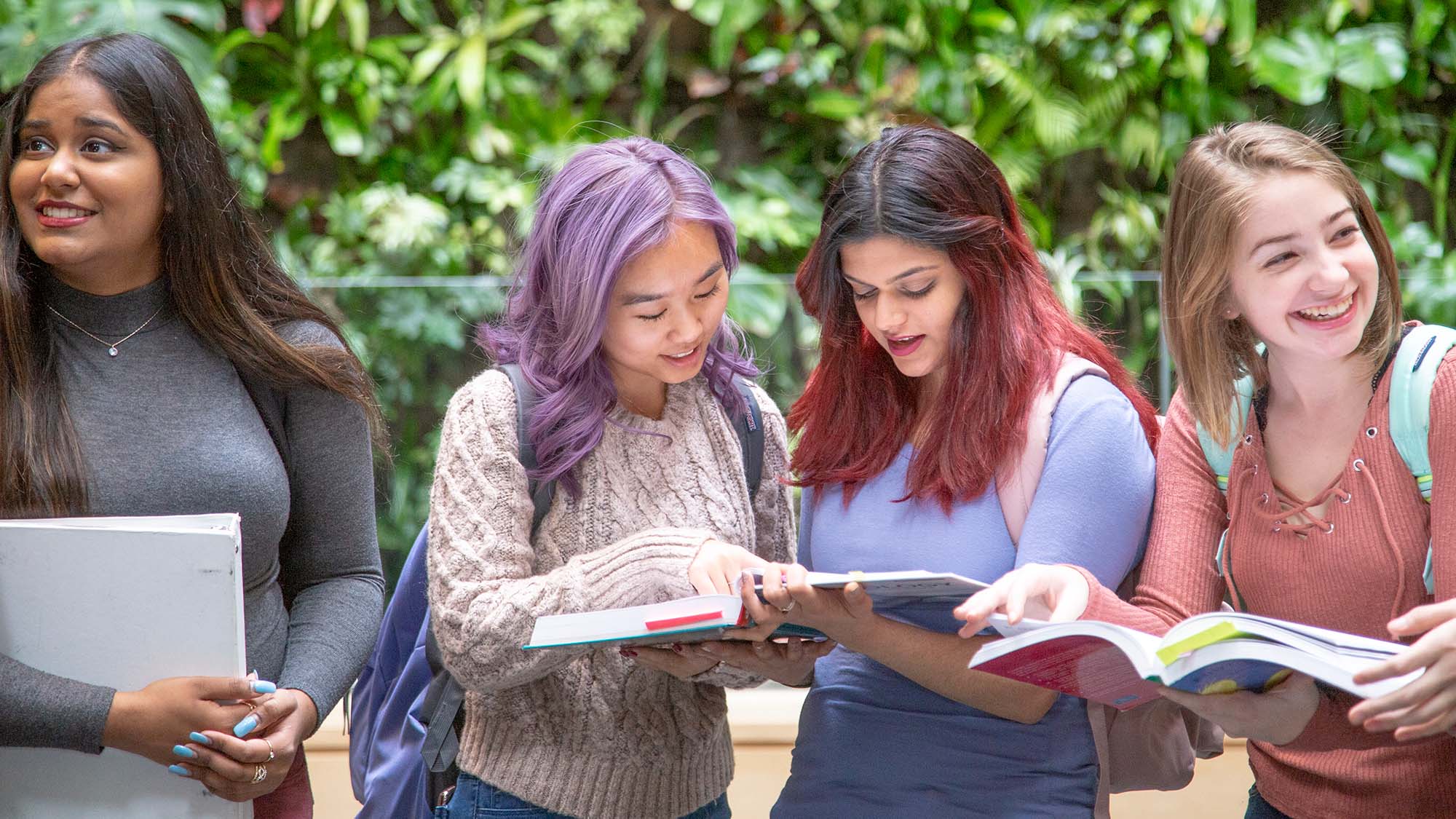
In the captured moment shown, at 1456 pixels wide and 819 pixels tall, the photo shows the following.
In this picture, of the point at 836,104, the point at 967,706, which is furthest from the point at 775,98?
the point at 967,706

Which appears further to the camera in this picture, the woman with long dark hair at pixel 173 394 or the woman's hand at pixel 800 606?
the woman with long dark hair at pixel 173 394

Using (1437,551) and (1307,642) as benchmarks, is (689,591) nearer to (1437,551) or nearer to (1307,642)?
(1307,642)

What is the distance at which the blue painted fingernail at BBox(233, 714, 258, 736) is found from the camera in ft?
4.94

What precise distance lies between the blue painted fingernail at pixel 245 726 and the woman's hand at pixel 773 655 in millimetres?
515

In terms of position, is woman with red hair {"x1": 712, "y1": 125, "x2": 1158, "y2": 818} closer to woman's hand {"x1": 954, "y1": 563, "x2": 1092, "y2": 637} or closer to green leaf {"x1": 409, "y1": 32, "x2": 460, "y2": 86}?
woman's hand {"x1": 954, "y1": 563, "x2": 1092, "y2": 637}

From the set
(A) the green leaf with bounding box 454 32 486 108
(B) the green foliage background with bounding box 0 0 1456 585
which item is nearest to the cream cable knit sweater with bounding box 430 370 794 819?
(B) the green foliage background with bounding box 0 0 1456 585

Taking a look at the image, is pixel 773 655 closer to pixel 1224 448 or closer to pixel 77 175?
pixel 1224 448

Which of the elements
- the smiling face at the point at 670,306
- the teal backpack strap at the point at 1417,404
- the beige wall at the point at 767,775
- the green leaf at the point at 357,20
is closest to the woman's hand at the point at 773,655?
the smiling face at the point at 670,306

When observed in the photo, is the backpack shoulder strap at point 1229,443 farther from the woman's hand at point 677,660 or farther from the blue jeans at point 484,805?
the blue jeans at point 484,805

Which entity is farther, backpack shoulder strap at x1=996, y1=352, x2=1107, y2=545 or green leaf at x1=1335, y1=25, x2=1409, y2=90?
green leaf at x1=1335, y1=25, x2=1409, y2=90

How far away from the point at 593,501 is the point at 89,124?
780 mm

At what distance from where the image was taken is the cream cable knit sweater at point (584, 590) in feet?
5.08

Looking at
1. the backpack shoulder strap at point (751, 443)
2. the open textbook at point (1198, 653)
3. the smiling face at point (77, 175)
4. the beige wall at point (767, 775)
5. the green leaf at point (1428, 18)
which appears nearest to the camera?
the open textbook at point (1198, 653)

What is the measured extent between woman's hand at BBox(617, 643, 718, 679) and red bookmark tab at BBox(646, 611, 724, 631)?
22 centimetres
